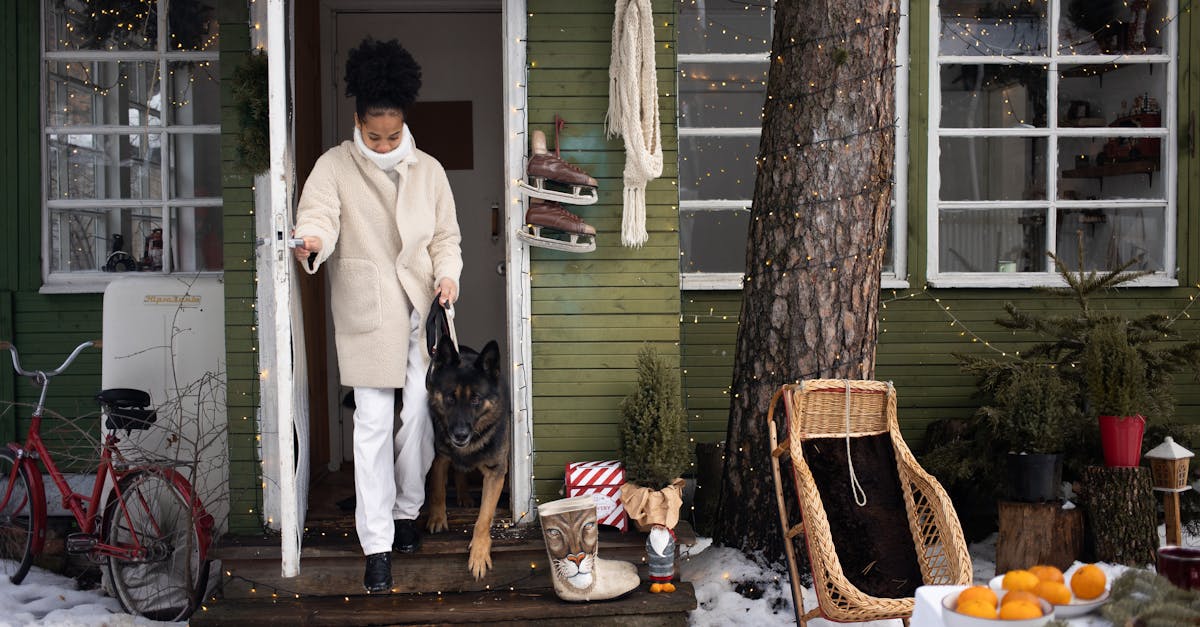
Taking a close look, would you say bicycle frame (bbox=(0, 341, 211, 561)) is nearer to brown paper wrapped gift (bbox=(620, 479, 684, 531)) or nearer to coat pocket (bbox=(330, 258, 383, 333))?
coat pocket (bbox=(330, 258, 383, 333))

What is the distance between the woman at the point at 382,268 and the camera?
4109 millimetres

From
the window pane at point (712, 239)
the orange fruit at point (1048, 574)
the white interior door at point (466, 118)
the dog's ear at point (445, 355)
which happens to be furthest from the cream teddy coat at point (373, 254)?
the orange fruit at point (1048, 574)

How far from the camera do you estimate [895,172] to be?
19.6ft

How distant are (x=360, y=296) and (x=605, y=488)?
132 cm

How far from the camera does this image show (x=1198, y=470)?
5305 mm

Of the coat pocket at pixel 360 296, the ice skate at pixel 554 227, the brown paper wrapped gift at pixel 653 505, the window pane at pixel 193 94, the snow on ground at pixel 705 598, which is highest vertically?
the window pane at pixel 193 94

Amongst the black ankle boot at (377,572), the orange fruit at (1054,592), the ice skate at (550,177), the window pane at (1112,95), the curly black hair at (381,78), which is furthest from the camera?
the window pane at (1112,95)

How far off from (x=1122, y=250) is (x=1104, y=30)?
130 cm

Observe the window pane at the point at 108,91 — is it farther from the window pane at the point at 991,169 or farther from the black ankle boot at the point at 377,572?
the window pane at the point at 991,169

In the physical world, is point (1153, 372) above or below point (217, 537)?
above

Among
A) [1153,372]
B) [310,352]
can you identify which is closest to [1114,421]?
[1153,372]

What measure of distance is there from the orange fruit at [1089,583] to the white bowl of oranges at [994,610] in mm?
143

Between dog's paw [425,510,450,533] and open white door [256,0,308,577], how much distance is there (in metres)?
0.55

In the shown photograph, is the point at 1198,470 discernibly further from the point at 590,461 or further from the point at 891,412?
the point at 590,461
